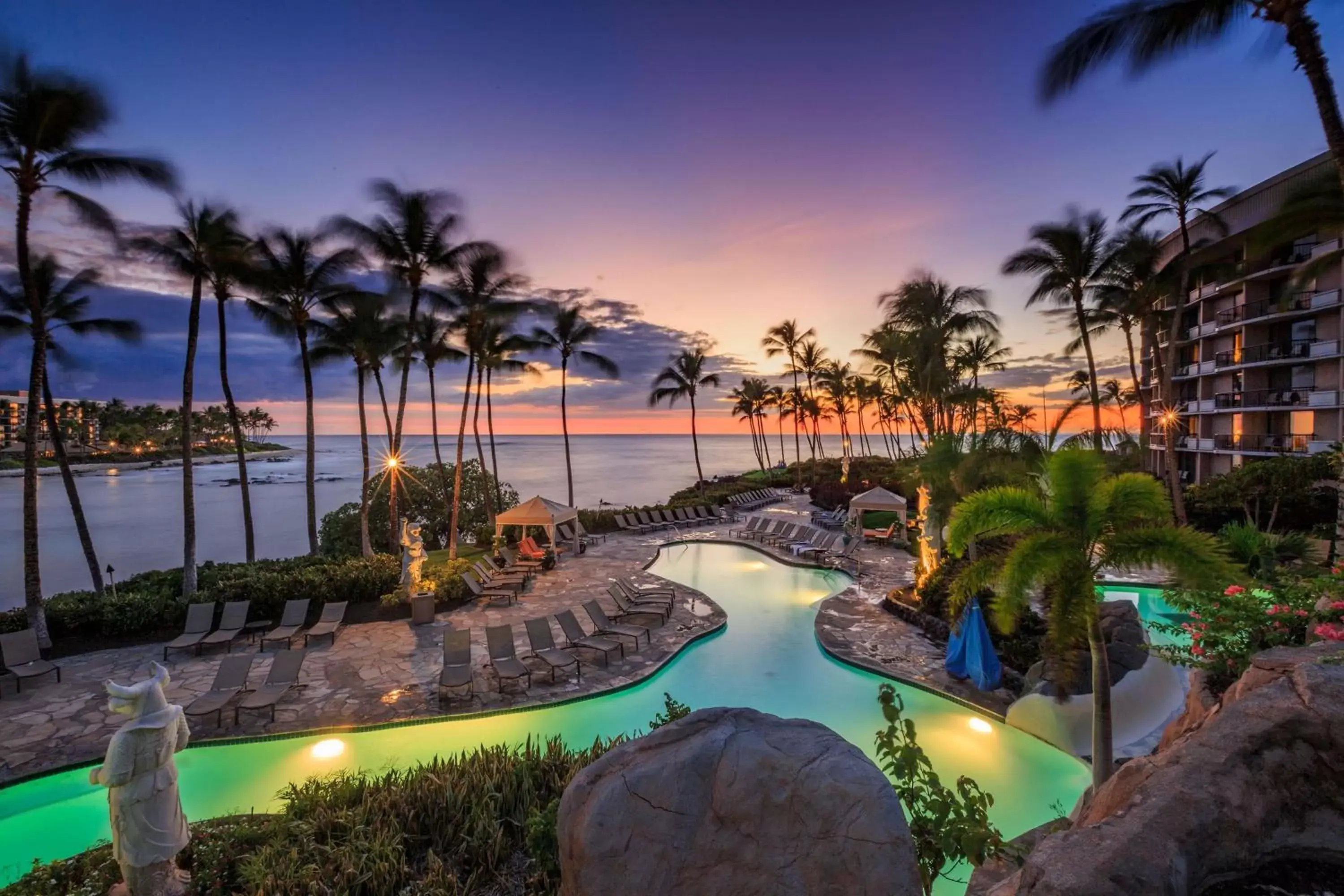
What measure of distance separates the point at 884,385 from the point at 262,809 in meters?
50.5

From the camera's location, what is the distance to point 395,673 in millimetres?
10211

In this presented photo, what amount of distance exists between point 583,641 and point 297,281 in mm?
13952

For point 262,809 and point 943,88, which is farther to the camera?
point 943,88

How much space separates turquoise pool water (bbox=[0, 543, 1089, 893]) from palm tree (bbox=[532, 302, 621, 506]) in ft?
54.6

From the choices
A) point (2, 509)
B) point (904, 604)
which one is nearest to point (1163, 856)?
point (904, 604)

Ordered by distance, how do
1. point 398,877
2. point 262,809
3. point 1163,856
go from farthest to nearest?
point 262,809
point 398,877
point 1163,856

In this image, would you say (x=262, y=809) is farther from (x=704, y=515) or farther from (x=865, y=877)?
(x=704, y=515)

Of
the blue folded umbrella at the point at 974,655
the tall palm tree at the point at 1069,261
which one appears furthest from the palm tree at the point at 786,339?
the blue folded umbrella at the point at 974,655

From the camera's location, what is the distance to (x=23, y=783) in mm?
7004

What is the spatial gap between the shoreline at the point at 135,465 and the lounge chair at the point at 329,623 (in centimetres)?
5800

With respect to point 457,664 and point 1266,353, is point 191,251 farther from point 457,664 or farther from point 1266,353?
point 1266,353

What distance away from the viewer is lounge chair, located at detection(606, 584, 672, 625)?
13094 millimetres

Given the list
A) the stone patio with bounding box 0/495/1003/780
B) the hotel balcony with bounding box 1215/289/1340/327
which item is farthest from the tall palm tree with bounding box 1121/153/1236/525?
the stone patio with bounding box 0/495/1003/780

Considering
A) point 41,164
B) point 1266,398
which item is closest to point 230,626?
point 41,164
